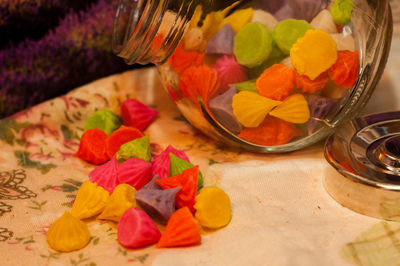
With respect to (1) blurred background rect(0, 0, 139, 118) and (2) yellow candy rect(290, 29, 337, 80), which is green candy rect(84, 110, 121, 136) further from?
(2) yellow candy rect(290, 29, 337, 80)

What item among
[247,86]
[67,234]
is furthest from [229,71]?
[67,234]

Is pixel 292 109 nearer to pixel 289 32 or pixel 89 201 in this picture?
pixel 289 32

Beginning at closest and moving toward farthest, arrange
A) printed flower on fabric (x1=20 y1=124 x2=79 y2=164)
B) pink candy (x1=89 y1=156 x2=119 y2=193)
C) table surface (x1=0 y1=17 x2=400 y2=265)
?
table surface (x1=0 y1=17 x2=400 y2=265)
pink candy (x1=89 y1=156 x2=119 y2=193)
printed flower on fabric (x1=20 y1=124 x2=79 y2=164)

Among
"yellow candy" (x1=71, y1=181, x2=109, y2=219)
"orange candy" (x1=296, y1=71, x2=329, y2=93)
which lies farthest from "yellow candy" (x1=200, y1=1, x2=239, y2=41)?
"yellow candy" (x1=71, y1=181, x2=109, y2=219)

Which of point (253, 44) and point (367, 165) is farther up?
point (253, 44)

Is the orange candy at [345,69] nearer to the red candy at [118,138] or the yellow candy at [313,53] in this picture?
the yellow candy at [313,53]

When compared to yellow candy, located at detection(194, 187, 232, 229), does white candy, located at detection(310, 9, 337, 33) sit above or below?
above

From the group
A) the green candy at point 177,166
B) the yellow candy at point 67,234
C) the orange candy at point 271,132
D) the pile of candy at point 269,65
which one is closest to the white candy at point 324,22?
the pile of candy at point 269,65
